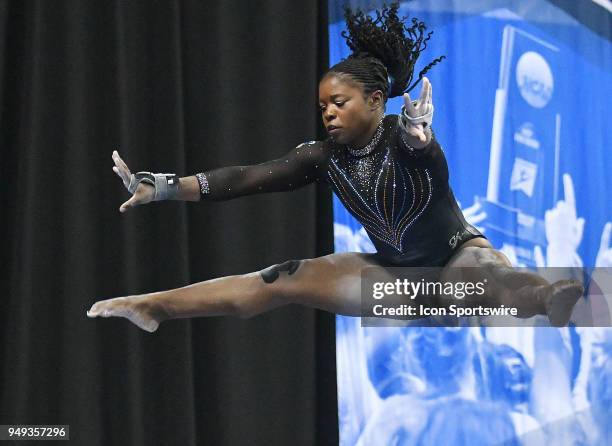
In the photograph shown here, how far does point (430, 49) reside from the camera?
10.4 feet

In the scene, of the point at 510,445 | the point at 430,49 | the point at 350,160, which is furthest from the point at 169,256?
the point at 510,445

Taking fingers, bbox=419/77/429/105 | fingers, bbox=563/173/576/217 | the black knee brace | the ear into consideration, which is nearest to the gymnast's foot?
the black knee brace

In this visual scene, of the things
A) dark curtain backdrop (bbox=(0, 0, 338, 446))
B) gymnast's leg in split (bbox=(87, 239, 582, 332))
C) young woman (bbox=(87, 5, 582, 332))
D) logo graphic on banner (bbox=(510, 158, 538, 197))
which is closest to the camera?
young woman (bbox=(87, 5, 582, 332))

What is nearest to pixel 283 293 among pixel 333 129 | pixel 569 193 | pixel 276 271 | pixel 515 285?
pixel 276 271

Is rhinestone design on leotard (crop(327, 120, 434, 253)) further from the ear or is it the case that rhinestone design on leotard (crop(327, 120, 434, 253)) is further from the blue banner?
the blue banner

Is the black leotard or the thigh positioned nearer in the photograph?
the black leotard

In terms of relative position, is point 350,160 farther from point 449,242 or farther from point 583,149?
point 583,149

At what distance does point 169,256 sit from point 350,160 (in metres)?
0.88

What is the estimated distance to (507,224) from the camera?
3.19 m

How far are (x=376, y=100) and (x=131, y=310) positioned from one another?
88 centimetres

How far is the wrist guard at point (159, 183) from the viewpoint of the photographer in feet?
6.96

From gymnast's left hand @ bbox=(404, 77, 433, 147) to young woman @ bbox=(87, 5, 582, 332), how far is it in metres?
0.02

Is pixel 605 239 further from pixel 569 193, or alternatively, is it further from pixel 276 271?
pixel 276 271

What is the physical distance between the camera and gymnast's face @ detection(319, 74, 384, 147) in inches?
87.7
